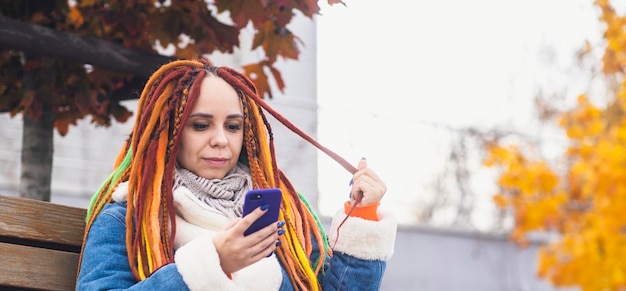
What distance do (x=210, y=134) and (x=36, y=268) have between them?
544mm

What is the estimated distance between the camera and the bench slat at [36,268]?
2295 millimetres

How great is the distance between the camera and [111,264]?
2.13 meters

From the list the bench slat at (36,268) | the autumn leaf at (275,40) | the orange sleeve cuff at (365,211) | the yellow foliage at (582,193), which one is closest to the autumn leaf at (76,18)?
the autumn leaf at (275,40)

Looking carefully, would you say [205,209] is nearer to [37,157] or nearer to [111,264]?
[111,264]

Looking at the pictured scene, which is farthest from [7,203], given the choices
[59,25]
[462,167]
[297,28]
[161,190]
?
[462,167]

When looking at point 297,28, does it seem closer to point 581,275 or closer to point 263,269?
point 581,275

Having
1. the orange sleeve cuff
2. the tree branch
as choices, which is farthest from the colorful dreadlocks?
the tree branch

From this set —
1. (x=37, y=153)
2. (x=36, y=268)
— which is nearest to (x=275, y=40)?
(x=37, y=153)

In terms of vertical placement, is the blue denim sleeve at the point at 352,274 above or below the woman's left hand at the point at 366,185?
below

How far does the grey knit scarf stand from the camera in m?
2.28

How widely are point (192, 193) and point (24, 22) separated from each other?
48.3 inches

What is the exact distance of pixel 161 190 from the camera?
88.7 inches

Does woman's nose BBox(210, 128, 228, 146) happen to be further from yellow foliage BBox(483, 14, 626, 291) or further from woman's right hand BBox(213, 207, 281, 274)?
yellow foliage BBox(483, 14, 626, 291)

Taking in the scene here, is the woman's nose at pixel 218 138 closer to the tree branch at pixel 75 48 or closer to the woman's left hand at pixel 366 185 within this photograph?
the woman's left hand at pixel 366 185
